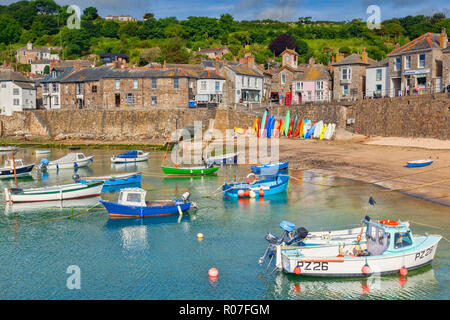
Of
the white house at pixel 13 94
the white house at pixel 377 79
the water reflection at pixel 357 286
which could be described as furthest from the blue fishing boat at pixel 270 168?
the white house at pixel 13 94

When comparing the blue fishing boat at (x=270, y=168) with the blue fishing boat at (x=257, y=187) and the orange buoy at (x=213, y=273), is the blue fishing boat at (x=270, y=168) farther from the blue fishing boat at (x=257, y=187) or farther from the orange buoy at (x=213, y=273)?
the orange buoy at (x=213, y=273)

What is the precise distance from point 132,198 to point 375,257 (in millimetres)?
15055

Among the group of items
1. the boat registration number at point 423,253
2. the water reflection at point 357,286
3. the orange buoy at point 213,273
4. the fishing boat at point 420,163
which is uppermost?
the fishing boat at point 420,163

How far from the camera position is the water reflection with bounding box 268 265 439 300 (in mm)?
17922

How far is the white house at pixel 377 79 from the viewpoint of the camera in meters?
54.9

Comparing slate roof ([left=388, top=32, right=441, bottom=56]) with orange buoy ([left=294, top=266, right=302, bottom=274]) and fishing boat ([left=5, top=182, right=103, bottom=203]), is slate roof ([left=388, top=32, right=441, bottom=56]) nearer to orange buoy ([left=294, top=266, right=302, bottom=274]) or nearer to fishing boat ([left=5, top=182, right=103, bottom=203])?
fishing boat ([left=5, top=182, right=103, bottom=203])

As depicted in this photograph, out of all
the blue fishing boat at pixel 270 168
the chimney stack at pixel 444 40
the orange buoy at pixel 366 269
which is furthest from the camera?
the chimney stack at pixel 444 40

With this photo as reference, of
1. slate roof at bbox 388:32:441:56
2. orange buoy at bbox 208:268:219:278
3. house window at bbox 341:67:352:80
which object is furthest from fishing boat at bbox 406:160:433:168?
house window at bbox 341:67:352:80

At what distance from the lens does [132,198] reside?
28703mm

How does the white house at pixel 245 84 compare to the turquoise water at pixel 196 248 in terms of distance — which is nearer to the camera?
the turquoise water at pixel 196 248

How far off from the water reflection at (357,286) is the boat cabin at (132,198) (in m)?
11.6
